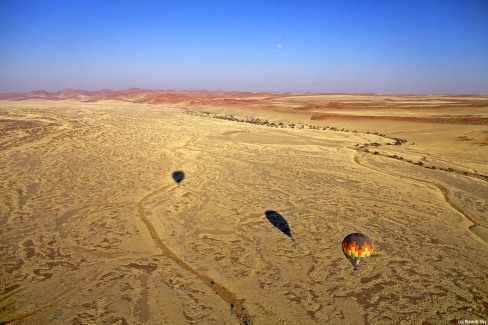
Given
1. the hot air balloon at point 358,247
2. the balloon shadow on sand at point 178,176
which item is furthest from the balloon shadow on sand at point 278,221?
the balloon shadow on sand at point 178,176

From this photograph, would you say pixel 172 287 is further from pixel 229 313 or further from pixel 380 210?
pixel 380 210

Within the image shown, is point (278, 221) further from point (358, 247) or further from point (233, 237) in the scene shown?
point (358, 247)

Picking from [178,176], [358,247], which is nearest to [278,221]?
[358,247]

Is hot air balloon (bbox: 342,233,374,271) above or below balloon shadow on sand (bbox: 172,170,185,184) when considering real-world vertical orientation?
above

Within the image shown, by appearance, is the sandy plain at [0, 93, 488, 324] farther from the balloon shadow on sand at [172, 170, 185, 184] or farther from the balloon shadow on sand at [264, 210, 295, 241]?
the balloon shadow on sand at [172, 170, 185, 184]

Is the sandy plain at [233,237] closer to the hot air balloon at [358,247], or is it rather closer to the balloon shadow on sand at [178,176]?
the balloon shadow on sand at [178,176]

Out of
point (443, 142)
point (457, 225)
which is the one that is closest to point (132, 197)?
point (457, 225)

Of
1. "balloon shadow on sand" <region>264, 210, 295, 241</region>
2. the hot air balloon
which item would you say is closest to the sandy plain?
"balloon shadow on sand" <region>264, 210, 295, 241</region>
